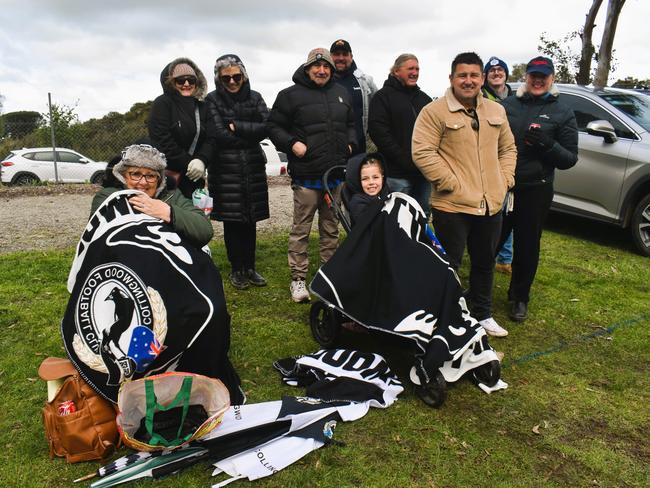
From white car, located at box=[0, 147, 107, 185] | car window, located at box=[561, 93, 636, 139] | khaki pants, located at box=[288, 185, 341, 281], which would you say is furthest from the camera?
white car, located at box=[0, 147, 107, 185]

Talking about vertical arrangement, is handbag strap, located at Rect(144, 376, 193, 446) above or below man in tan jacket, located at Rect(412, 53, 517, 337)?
below

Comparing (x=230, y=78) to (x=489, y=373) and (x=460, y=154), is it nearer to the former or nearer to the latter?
(x=460, y=154)

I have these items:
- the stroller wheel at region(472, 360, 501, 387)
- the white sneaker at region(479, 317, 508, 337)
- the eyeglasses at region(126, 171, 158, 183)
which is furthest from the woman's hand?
the white sneaker at region(479, 317, 508, 337)

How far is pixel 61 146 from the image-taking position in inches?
579

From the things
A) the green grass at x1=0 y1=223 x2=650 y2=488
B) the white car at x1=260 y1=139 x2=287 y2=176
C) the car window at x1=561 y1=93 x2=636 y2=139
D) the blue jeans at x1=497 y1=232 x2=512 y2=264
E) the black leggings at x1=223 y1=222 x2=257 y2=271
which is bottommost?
the green grass at x1=0 y1=223 x2=650 y2=488

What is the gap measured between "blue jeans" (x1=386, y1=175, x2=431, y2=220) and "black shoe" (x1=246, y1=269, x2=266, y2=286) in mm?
1453

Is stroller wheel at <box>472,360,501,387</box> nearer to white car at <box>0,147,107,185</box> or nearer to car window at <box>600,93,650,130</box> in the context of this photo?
car window at <box>600,93,650,130</box>

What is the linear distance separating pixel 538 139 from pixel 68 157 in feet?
44.7

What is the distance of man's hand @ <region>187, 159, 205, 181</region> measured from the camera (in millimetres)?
4570

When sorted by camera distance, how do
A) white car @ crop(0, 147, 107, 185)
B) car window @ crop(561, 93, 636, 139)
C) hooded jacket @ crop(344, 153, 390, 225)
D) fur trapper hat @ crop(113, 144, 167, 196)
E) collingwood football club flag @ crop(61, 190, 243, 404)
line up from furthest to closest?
white car @ crop(0, 147, 107, 185), car window @ crop(561, 93, 636, 139), hooded jacket @ crop(344, 153, 390, 225), fur trapper hat @ crop(113, 144, 167, 196), collingwood football club flag @ crop(61, 190, 243, 404)

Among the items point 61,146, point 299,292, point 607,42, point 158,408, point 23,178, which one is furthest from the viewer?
point 61,146

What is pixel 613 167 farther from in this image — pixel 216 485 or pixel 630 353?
pixel 216 485

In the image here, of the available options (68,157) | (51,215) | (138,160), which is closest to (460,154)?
(138,160)

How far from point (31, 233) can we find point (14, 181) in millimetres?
8191
